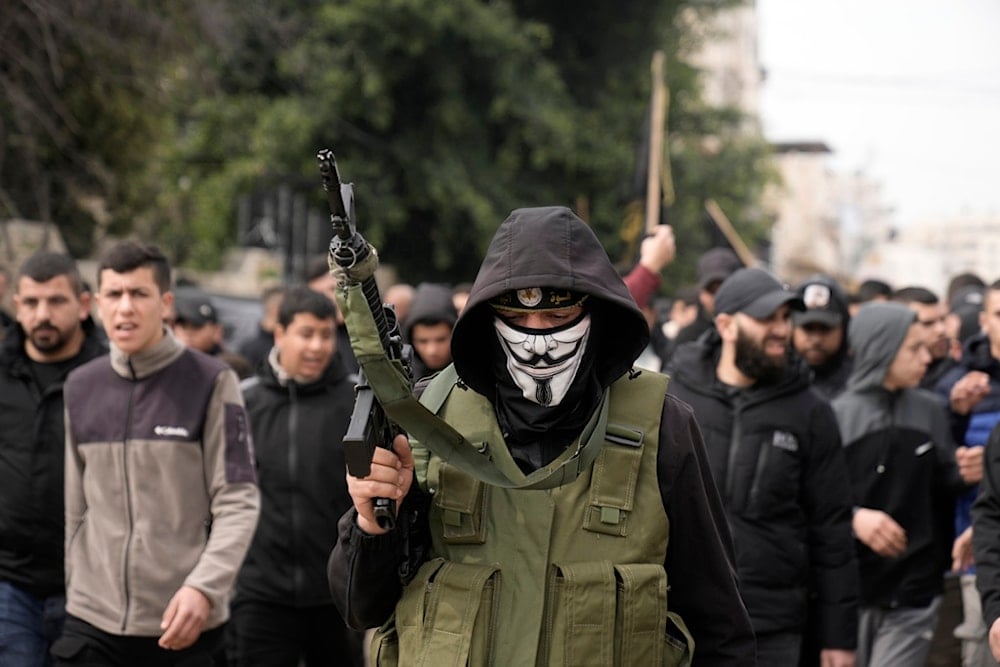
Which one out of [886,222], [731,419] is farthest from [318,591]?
[886,222]

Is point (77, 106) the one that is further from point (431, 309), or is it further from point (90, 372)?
point (90, 372)

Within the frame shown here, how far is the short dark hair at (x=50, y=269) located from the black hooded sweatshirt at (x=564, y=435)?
278 centimetres

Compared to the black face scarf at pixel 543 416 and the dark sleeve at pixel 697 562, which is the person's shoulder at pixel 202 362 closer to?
the black face scarf at pixel 543 416

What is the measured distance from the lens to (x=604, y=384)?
3.24 metres

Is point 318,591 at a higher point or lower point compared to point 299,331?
lower

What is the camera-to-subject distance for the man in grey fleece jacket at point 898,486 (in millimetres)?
5914

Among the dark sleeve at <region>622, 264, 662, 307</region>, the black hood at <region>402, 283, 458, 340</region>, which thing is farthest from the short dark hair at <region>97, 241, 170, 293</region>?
the dark sleeve at <region>622, 264, 662, 307</region>

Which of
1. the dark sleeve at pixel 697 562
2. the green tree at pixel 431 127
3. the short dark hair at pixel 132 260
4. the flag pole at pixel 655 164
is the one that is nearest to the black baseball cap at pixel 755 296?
the dark sleeve at pixel 697 562

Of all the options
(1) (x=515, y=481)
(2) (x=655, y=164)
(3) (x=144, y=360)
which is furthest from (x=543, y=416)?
(2) (x=655, y=164)

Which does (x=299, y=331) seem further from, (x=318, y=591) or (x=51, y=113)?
(x=51, y=113)

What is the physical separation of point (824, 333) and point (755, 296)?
180 cm

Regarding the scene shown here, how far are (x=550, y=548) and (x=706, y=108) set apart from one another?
1953 centimetres

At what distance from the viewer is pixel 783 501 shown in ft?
16.3

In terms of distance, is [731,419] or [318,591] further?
[318,591]
